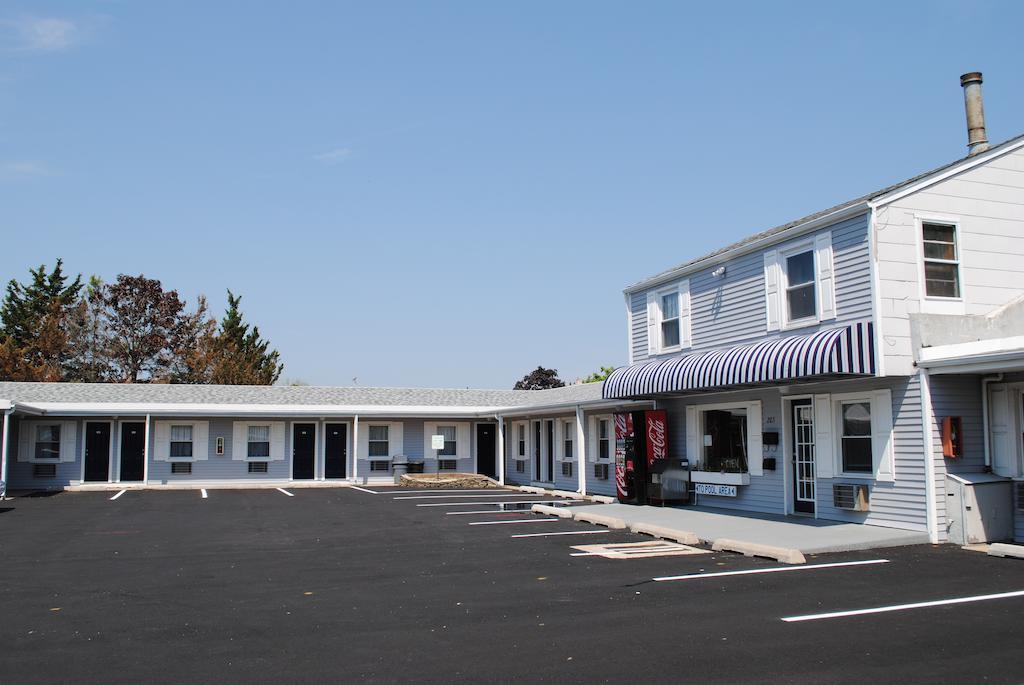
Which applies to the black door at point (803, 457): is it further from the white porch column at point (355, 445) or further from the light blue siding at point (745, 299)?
the white porch column at point (355, 445)

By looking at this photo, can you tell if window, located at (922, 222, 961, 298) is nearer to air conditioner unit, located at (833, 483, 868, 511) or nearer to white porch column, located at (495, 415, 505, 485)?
→ air conditioner unit, located at (833, 483, 868, 511)

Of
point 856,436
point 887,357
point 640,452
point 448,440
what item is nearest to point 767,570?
point 887,357

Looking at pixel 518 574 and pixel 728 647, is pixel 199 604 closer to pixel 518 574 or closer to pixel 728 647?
pixel 518 574

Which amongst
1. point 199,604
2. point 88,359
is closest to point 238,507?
point 199,604

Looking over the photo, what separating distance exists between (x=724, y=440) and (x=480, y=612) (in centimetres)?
1084

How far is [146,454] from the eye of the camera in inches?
1102

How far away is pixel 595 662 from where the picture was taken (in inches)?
260

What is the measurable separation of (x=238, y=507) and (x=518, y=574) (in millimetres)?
12587

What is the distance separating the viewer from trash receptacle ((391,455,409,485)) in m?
30.5

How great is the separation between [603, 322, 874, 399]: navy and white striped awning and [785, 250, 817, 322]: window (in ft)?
1.89

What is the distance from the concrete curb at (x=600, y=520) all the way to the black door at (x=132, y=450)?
1779cm

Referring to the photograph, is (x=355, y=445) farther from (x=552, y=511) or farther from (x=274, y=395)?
(x=552, y=511)

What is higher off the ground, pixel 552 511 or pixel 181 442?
pixel 181 442

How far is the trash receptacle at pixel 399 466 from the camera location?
3053 cm
